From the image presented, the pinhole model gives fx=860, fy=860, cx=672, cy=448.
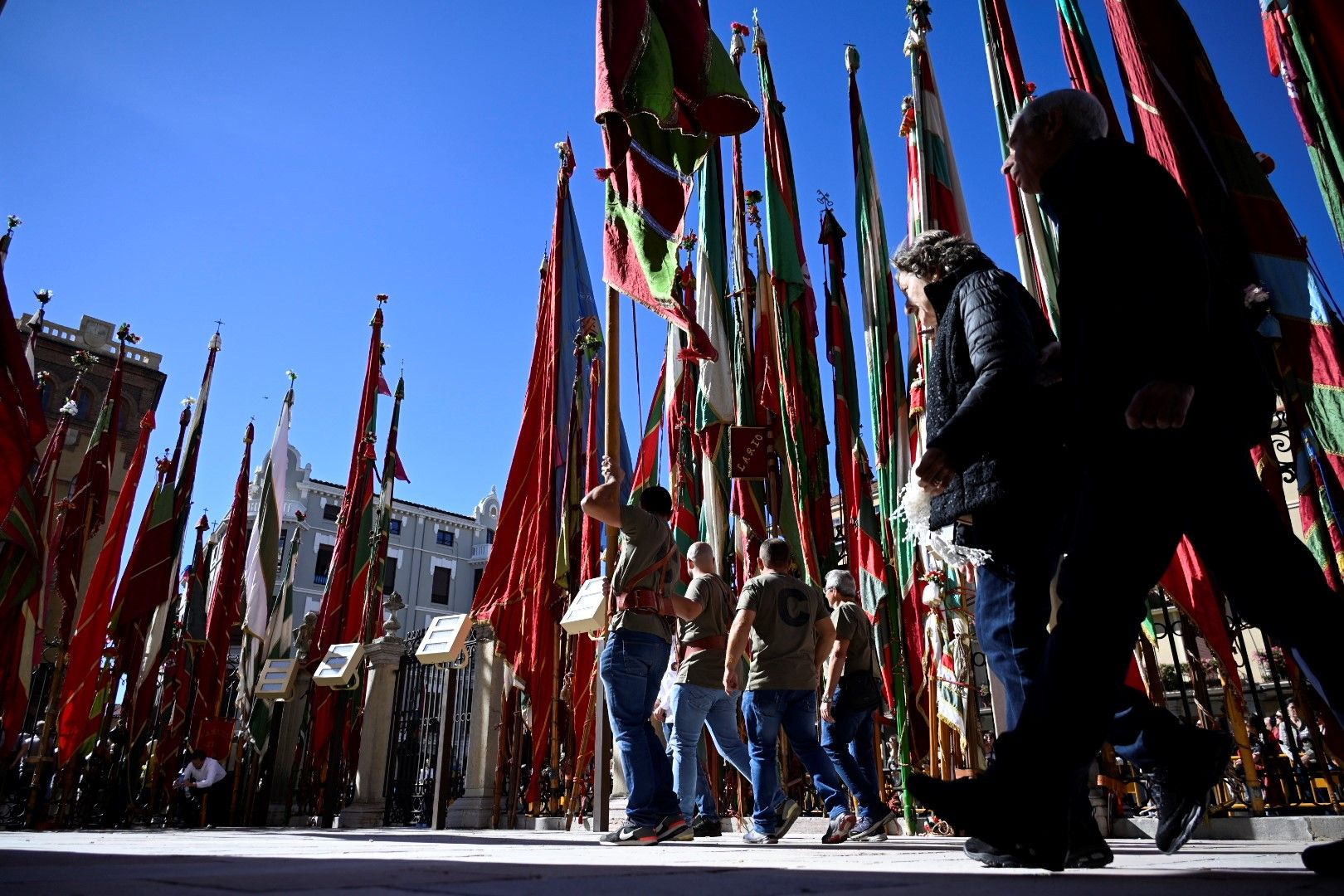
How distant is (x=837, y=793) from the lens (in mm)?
5168

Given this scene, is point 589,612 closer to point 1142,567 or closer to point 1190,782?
point 1190,782

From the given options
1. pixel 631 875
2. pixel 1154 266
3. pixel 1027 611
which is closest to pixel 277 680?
pixel 631 875

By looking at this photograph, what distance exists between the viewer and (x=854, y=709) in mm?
5398

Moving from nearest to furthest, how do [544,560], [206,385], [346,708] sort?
[544,560] < [346,708] < [206,385]

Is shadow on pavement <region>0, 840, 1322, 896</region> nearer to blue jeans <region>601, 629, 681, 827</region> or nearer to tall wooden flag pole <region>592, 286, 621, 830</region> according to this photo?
blue jeans <region>601, 629, 681, 827</region>

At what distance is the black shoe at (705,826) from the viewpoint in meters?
5.80

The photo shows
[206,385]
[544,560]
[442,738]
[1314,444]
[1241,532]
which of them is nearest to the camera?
[1241,532]

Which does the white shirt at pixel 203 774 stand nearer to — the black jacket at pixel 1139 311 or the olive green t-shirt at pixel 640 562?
the olive green t-shirt at pixel 640 562

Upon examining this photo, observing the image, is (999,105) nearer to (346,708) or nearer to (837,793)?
(837,793)

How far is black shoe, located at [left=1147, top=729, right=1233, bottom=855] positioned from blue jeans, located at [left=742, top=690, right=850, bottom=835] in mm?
2645

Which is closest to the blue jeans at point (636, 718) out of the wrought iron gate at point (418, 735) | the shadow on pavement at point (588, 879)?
the shadow on pavement at point (588, 879)

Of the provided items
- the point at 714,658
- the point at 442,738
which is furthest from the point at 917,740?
the point at 442,738

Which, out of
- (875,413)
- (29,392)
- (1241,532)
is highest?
(875,413)

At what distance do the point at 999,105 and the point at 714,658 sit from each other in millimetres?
5023
